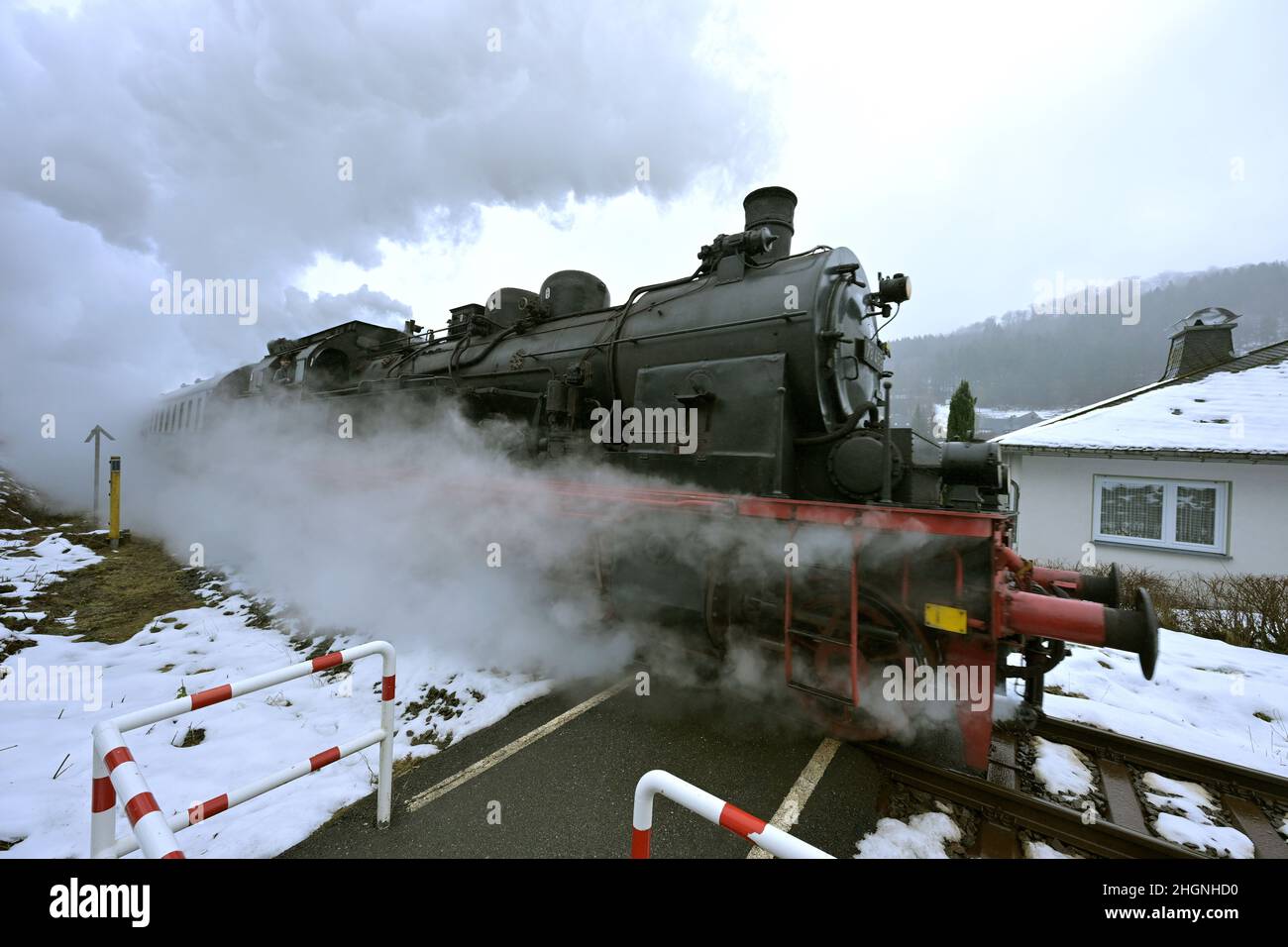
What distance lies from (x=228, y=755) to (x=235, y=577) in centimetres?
648

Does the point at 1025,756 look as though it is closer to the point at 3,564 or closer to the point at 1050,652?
the point at 1050,652

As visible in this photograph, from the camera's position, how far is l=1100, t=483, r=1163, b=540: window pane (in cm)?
1077

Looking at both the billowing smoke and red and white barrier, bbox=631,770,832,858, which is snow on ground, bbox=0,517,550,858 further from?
red and white barrier, bbox=631,770,832,858

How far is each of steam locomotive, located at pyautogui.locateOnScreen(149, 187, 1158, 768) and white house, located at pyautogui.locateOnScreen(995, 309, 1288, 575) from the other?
24.6 ft

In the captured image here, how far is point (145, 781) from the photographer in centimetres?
234

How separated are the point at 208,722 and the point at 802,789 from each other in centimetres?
475

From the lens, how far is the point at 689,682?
493 centimetres

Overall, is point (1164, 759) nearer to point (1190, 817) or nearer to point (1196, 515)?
point (1190, 817)

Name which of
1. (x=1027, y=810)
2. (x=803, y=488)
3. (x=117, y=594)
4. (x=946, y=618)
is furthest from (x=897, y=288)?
(x=117, y=594)

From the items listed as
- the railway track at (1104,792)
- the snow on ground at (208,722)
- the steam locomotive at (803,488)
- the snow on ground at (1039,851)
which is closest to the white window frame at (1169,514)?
the railway track at (1104,792)

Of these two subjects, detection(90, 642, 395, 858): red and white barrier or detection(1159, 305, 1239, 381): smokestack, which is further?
detection(1159, 305, 1239, 381): smokestack

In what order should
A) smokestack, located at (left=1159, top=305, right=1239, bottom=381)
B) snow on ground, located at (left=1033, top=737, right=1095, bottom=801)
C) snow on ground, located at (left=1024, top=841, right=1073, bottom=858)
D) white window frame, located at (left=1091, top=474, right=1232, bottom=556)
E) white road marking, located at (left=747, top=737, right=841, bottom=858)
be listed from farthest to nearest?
smokestack, located at (left=1159, top=305, right=1239, bottom=381), white window frame, located at (left=1091, top=474, right=1232, bottom=556), snow on ground, located at (left=1033, top=737, right=1095, bottom=801), white road marking, located at (left=747, top=737, right=841, bottom=858), snow on ground, located at (left=1024, top=841, right=1073, bottom=858)

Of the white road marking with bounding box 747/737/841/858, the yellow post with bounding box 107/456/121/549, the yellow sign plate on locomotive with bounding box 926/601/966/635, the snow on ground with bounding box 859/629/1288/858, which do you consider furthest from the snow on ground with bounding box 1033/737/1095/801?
the yellow post with bounding box 107/456/121/549

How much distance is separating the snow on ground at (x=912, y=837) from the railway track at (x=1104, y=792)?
0.18 meters
